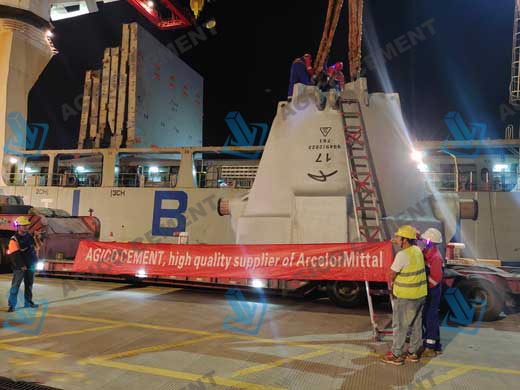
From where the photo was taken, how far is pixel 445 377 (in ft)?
14.4

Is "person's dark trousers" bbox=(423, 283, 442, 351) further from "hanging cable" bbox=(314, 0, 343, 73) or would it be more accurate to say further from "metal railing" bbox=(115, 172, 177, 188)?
"metal railing" bbox=(115, 172, 177, 188)

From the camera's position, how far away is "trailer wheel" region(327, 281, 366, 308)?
26.7 feet

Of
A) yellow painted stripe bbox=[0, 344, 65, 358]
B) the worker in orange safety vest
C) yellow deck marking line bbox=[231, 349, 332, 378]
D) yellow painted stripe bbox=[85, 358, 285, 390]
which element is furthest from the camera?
the worker in orange safety vest

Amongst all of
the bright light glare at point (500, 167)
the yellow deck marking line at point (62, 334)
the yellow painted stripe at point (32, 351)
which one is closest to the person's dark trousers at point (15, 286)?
the yellow deck marking line at point (62, 334)

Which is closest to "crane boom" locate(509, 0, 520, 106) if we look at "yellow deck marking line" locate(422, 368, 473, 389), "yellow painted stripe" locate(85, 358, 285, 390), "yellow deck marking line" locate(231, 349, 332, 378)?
"yellow deck marking line" locate(422, 368, 473, 389)

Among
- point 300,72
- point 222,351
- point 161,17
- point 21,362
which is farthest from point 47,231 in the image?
point 161,17

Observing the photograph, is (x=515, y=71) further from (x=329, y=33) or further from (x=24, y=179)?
(x=24, y=179)

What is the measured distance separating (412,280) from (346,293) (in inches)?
138

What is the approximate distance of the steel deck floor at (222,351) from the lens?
13.8 feet

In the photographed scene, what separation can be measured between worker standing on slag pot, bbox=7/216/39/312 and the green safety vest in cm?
676

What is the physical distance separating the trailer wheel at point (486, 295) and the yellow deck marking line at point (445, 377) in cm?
330

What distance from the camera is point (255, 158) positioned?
850 inches

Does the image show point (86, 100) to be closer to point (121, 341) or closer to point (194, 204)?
point (194, 204)

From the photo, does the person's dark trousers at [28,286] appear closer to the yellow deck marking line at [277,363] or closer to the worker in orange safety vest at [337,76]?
the yellow deck marking line at [277,363]
